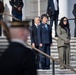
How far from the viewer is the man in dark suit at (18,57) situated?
4.29 meters

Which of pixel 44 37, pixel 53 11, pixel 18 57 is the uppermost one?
pixel 53 11

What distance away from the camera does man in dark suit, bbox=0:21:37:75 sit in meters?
4.29

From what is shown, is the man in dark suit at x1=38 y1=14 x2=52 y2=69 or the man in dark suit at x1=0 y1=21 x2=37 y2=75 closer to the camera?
the man in dark suit at x1=0 y1=21 x2=37 y2=75

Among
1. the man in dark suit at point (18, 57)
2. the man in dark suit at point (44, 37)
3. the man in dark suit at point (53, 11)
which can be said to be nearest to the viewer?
the man in dark suit at point (18, 57)

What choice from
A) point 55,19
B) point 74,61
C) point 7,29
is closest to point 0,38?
point 55,19

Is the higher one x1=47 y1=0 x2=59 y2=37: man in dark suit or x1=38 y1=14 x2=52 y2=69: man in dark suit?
x1=47 y1=0 x2=59 y2=37: man in dark suit

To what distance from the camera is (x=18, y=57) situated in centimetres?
430

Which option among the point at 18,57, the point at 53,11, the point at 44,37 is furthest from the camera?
the point at 53,11

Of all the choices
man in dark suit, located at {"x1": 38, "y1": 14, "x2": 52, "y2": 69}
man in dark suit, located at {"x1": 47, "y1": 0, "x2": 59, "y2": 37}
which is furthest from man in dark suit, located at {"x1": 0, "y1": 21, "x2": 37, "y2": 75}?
man in dark suit, located at {"x1": 47, "y1": 0, "x2": 59, "y2": 37}

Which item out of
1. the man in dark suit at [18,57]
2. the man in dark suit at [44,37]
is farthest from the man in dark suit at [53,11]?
the man in dark suit at [18,57]

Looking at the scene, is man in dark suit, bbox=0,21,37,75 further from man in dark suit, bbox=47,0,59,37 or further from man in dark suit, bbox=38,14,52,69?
man in dark suit, bbox=47,0,59,37

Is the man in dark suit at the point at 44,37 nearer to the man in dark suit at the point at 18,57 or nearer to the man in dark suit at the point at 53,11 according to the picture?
the man in dark suit at the point at 53,11

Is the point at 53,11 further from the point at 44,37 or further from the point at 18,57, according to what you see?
the point at 18,57

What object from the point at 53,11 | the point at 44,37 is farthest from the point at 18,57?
the point at 53,11
